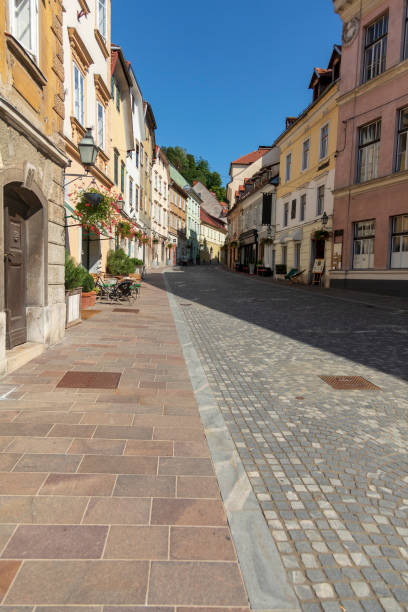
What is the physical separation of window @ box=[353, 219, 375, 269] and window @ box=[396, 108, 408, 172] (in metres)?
2.44

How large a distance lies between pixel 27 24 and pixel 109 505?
6.16 meters

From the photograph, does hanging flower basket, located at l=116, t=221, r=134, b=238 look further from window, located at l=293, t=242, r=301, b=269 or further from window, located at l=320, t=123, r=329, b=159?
window, located at l=293, t=242, r=301, b=269

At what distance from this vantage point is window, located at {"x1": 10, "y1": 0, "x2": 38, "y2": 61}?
5279mm

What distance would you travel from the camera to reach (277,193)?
2908 cm

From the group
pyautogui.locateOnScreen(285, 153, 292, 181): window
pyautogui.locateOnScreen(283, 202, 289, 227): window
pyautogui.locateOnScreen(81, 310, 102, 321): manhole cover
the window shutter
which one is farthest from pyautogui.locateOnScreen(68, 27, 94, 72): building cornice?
the window shutter

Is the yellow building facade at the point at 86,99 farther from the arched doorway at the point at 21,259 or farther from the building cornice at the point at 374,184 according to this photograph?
the building cornice at the point at 374,184

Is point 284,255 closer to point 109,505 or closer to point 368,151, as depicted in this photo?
point 368,151

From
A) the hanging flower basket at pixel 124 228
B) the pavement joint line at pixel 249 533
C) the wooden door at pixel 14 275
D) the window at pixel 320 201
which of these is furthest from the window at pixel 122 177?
the pavement joint line at pixel 249 533

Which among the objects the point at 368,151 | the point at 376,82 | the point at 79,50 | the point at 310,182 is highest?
the point at 376,82

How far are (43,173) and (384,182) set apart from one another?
14.6 m

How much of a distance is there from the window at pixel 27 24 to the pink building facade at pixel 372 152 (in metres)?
14.0

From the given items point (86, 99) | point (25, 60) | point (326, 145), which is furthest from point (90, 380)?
point (326, 145)

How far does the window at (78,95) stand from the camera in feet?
A: 35.7

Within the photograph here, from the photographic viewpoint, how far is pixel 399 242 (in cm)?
1596
